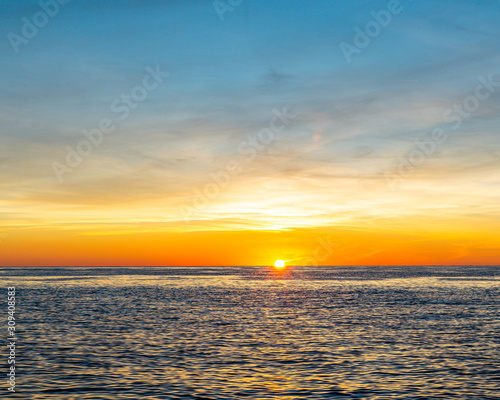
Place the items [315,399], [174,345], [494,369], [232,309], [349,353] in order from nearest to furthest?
[315,399] < [494,369] < [349,353] < [174,345] < [232,309]

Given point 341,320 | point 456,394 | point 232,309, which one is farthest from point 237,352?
point 232,309

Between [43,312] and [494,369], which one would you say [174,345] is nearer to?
[494,369]

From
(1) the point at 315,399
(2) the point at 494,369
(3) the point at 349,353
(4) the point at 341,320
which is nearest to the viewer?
(1) the point at 315,399

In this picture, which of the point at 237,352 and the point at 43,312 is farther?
the point at 43,312

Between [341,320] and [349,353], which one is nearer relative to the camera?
[349,353]

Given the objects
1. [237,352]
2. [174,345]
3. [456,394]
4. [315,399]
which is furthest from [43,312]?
[456,394]

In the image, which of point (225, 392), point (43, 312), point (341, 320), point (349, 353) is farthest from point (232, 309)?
point (225, 392)

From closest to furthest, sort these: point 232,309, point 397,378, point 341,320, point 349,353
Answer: point 397,378 < point 349,353 < point 341,320 < point 232,309

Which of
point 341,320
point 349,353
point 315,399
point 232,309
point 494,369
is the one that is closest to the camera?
point 315,399

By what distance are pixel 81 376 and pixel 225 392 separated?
323 inches

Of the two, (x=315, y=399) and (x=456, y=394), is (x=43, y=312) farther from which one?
(x=456, y=394)

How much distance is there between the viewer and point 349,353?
32844 millimetres

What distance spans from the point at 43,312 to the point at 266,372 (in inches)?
1533

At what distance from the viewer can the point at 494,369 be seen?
2856 centimetres
